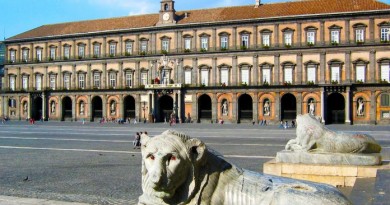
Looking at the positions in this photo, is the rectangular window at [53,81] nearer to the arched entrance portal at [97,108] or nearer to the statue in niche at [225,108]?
the arched entrance portal at [97,108]

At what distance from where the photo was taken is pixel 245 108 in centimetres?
5450

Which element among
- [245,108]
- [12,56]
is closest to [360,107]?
[245,108]

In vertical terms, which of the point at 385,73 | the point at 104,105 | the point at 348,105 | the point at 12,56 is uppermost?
the point at 12,56

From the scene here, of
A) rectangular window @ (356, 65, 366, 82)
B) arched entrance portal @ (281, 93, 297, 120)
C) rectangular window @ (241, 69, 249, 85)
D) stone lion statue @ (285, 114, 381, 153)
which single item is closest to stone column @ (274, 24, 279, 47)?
rectangular window @ (241, 69, 249, 85)

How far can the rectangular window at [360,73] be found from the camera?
48344 millimetres

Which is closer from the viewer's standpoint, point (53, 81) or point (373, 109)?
point (373, 109)

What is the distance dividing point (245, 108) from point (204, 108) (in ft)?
17.0

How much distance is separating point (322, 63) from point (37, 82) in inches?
1565

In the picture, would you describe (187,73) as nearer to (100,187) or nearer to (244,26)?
(244,26)

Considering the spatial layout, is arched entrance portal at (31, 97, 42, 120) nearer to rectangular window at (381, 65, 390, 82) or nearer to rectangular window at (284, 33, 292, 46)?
rectangular window at (284, 33, 292, 46)

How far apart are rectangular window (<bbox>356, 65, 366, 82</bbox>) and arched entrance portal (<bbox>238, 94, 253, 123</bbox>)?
40.6 feet

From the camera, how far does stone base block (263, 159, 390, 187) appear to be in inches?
299

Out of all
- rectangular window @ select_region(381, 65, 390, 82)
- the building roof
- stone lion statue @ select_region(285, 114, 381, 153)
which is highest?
the building roof

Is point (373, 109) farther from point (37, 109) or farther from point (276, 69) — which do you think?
point (37, 109)
